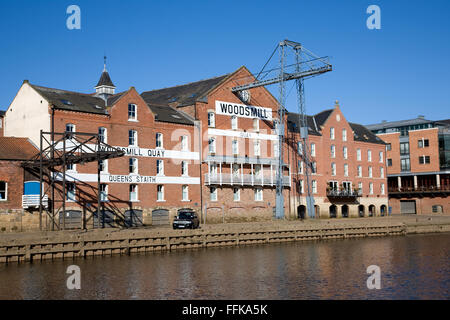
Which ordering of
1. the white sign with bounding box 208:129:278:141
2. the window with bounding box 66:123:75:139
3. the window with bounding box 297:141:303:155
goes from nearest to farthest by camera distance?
the window with bounding box 66:123:75:139 < the white sign with bounding box 208:129:278:141 < the window with bounding box 297:141:303:155

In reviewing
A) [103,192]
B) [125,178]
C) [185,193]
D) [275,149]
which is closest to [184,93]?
[275,149]

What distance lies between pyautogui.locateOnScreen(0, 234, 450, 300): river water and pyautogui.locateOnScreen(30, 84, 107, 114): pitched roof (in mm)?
17075

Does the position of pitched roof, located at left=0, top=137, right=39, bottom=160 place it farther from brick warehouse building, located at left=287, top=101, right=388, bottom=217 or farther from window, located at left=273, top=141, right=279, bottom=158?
brick warehouse building, located at left=287, top=101, right=388, bottom=217

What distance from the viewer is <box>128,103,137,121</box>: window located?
5009 cm

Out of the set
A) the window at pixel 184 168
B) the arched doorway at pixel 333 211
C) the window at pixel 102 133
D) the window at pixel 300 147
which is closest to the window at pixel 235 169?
the window at pixel 184 168

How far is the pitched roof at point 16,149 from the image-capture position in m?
42.5

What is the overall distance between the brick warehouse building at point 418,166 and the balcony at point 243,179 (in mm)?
29147

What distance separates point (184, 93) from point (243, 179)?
11849mm

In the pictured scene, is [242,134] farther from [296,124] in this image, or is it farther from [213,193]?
[296,124]

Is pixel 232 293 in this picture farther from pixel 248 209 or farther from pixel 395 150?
pixel 395 150

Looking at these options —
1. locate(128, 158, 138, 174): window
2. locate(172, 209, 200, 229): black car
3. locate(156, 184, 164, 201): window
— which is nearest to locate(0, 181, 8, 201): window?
locate(128, 158, 138, 174): window

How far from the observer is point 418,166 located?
82.9 meters

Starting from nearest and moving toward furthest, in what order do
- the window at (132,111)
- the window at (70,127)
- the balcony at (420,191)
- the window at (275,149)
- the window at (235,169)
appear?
the window at (70,127)
the window at (132,111)
the window at (235,169)
the window at (275,149)
the balcony at (420,191)

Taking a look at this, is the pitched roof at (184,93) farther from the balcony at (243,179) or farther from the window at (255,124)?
the balcony at (243,179)
